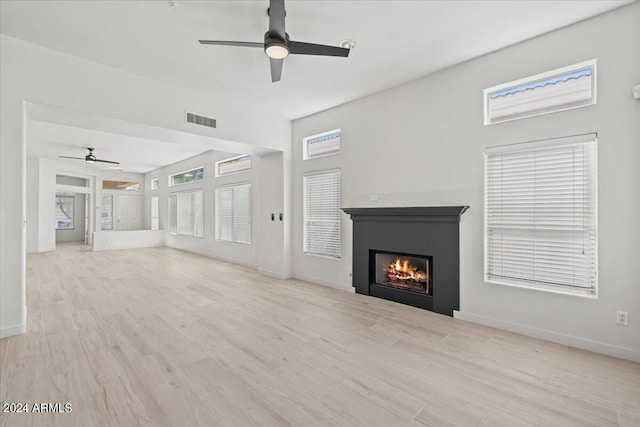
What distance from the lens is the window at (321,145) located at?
525 cm

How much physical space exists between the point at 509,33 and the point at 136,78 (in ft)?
15.1

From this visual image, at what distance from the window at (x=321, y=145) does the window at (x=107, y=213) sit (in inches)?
446

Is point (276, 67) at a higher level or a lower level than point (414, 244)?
higher

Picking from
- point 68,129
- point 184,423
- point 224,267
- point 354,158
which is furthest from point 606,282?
point 68,129

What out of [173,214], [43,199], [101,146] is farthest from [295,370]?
[43,199]

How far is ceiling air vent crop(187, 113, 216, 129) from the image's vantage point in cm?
434

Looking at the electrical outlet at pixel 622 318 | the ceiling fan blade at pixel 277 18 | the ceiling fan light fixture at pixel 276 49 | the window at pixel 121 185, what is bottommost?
the electrical outlet at pixel 622 318

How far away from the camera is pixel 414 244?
411cm

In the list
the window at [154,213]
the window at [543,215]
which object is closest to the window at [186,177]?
the window at [154,213]

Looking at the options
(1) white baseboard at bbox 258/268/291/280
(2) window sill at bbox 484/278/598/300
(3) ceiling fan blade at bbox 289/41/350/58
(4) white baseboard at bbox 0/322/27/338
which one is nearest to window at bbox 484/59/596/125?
(2) window sill at bbox 484/278/598/300

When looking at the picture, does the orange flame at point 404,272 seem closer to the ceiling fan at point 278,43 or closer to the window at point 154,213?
the ceiling fan at point 278,43

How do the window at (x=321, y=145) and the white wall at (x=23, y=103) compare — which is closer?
the white wall at (x=23, y=103)

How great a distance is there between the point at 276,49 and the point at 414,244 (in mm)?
3048

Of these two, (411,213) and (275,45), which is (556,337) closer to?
(411,213)
